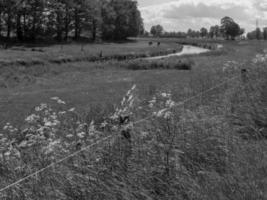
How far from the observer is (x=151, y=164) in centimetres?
355

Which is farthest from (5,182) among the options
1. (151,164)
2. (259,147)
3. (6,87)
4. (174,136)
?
(6,87)

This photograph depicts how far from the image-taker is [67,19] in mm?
92250

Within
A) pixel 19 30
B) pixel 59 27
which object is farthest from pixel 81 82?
pixel 59 27

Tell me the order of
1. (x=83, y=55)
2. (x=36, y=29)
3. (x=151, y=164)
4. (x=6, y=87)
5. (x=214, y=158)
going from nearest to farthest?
(x=151, y=164), (x=214, y=158), (x=6, y=87), (x=83, y=55), (x=36, y=29)

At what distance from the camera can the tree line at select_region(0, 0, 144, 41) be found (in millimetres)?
74981

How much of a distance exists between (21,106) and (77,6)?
248ft

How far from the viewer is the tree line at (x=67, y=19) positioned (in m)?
Answer: 75.0

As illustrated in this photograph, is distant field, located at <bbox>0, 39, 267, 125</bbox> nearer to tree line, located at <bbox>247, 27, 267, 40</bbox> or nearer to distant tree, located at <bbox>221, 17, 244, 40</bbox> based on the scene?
tree line, located at <bbox>247, 27, 267, 40</bbox>

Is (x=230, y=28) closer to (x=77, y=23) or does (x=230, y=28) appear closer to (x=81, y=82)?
(x=77, y=23)

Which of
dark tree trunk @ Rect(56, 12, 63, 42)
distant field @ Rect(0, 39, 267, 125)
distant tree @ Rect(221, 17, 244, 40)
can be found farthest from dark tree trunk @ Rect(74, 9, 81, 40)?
distant tree @ Rect(221, 17, 244, 40)

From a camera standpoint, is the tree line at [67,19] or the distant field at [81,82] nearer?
the distant field at [81,82]

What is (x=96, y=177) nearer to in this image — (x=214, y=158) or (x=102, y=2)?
(x=214, y=158)

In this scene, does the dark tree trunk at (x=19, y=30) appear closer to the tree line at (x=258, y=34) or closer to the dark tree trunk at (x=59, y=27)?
the dark tree trunk at (x=59, y=27)

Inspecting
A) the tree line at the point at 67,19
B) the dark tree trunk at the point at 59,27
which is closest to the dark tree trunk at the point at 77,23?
the tree line at the point at 67,19
